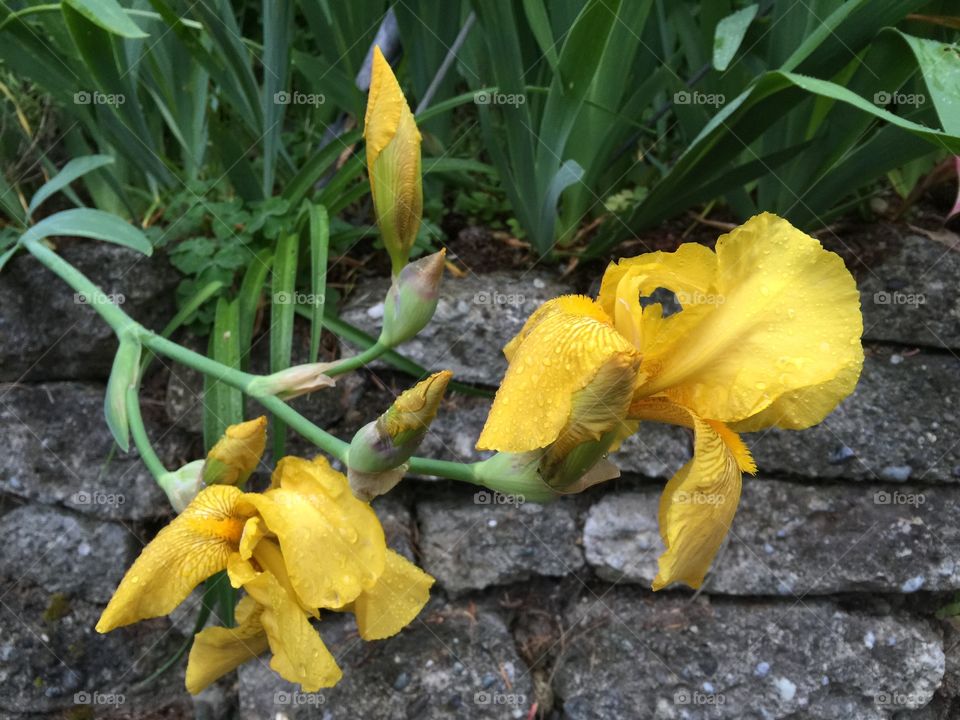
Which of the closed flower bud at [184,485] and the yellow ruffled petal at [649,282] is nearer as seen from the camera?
the yellow ruffled petal at [649,282]

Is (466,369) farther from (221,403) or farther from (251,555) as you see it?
(251,555)

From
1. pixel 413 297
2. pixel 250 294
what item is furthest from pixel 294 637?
pixel 250 294

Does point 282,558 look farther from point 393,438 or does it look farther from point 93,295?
point 93,295

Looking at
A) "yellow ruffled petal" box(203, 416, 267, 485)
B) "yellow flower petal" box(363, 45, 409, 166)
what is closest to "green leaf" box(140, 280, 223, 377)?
"yellow ruffled petal" box(203, 416, 267, 485)

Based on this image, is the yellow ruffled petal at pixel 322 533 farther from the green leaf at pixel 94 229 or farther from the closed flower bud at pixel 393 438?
the green leaf at pixel 94 229

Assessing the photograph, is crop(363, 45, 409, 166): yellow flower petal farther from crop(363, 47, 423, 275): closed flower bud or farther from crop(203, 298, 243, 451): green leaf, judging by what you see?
crop(203, 298, 243, 451): green leaf

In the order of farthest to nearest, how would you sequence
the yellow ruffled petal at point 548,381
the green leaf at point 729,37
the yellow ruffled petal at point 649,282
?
the green leaf at point 729,37 → the yellow ruffled petal at point 649,282 → the yellow ruffled petal at point 548,381

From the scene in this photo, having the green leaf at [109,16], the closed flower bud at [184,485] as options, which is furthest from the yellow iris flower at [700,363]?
the green leaf at [109,16]
